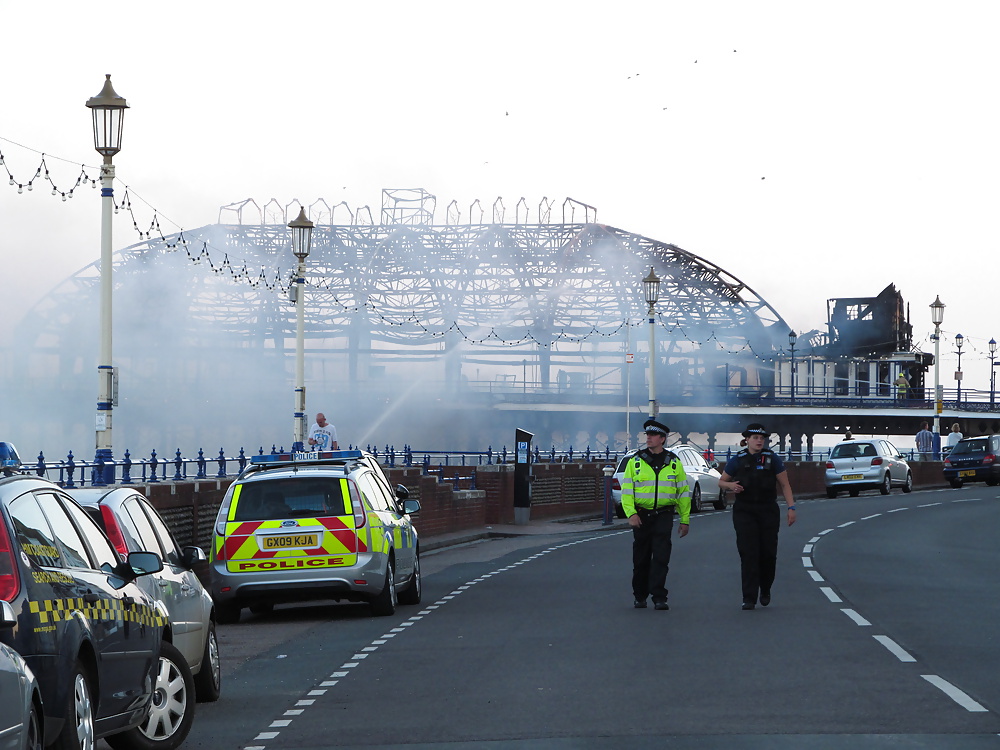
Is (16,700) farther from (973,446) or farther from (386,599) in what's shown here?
(973,446)

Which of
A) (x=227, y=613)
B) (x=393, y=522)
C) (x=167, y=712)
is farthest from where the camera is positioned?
(x=393, y=522)

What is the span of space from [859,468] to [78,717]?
42.3m

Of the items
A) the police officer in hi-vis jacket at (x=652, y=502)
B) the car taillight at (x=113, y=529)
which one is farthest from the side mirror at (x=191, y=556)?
the police officer in hi-vis jacket at (x=652, y=502)

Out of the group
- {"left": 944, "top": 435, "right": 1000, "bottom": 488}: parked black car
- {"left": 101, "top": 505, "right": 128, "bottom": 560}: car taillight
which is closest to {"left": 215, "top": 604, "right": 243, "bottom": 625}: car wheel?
{"left": 101, "top": 505, "right": 128, "bottom": 560}: car taillight

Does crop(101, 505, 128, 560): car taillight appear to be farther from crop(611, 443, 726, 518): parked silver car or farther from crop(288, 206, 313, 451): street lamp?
crop(611, 443, 726, 518): parked silver car

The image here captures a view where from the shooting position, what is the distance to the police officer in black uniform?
15172mm

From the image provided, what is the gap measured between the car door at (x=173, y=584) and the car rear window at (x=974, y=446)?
4409cm

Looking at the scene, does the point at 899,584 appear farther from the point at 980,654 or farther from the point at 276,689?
the point at 276,689

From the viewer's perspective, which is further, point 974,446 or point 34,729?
point 974,446

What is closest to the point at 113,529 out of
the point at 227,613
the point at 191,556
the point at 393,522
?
the point at 191,556

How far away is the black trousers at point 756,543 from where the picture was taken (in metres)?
15.1

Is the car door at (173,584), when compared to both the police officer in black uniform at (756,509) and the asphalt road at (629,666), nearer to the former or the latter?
the asphalt road at (629,666)

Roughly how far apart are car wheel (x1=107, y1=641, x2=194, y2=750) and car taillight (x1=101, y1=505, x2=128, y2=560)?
868mm

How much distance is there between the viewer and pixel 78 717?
6246 mm
